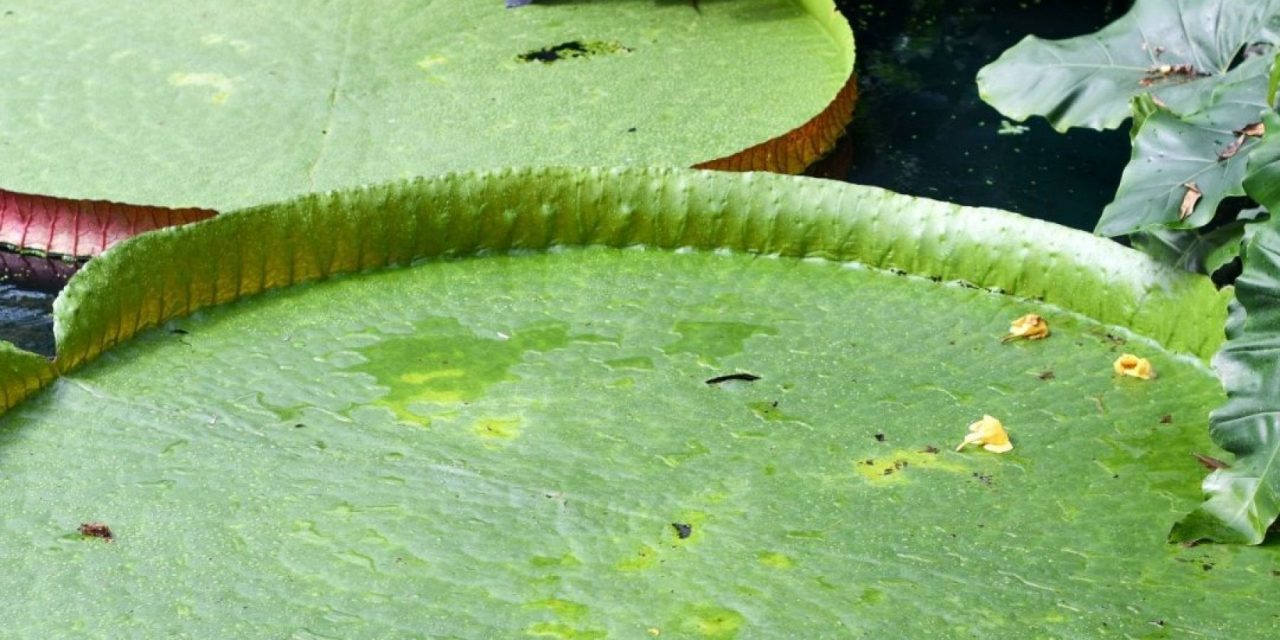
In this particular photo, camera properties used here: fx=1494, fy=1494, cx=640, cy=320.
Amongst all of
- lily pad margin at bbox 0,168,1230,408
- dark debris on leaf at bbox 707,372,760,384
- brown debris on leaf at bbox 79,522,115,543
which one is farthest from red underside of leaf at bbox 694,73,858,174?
brown debris on leaf at bbox 79,522,115,543

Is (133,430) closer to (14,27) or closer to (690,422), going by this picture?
(690,422)

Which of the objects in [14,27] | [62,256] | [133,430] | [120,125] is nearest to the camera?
[133,430]

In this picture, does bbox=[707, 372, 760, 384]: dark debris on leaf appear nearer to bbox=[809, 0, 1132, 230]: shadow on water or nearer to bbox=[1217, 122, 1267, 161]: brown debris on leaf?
bbox=[1217, 122, 1267, 161]: brown debris on leaf

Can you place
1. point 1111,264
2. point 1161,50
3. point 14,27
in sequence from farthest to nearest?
point 14,27 < point 1161,50 < point 1111,264

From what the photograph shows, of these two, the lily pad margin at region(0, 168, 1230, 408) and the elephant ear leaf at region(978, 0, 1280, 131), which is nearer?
the lily pad margin at region(0, 168, 1230, 408)

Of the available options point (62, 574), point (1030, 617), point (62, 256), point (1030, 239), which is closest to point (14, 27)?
point (62, 256)

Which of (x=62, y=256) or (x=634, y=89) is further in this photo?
(x=634, y=89)

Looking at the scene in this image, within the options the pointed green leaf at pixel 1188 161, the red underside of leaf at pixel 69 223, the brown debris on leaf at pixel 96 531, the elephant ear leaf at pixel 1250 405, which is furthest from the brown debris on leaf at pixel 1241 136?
the red underside of leaf at pixel 69 223
